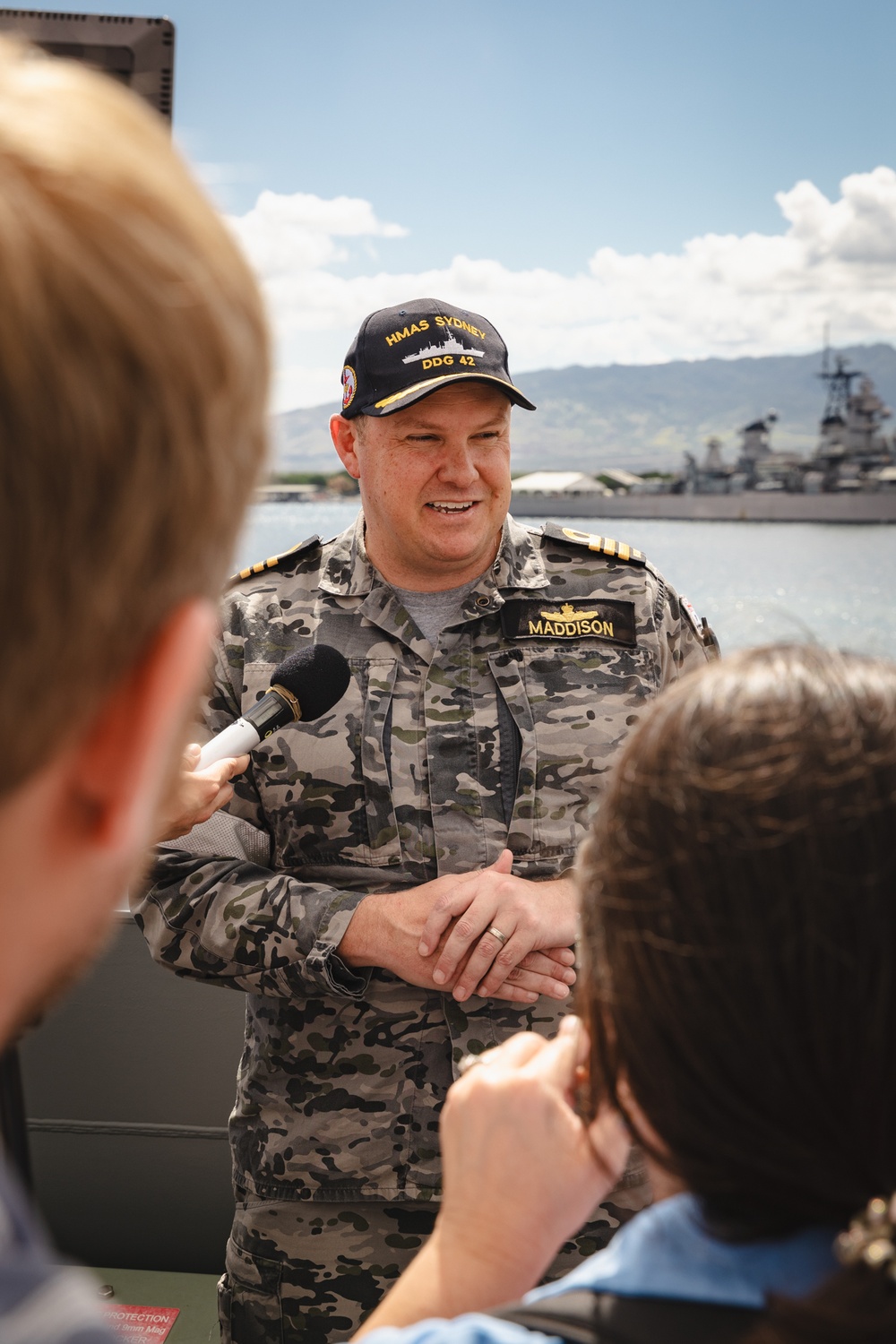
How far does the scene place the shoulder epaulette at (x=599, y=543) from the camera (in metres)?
2.06

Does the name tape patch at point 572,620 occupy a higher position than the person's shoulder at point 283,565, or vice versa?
the person's shoulder at point 283,565

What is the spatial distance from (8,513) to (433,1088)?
60.0 inches

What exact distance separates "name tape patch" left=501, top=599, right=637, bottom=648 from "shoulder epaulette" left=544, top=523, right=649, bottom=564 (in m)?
0.11

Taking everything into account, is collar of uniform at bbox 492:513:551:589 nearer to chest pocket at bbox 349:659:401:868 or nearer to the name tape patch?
the name tape patch

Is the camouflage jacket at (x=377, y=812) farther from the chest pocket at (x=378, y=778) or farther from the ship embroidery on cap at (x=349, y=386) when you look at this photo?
the ship embroidery on cap at (x=349, y=386)

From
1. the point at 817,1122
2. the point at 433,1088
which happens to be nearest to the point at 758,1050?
the point at 817,1122

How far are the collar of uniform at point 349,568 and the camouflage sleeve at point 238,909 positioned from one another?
0.74 feet

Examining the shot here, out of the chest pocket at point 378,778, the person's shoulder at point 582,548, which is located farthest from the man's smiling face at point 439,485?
the chest pocket at point 378,778

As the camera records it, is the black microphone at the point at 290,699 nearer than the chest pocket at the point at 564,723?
Yes

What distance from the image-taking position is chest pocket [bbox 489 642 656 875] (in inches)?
72.6

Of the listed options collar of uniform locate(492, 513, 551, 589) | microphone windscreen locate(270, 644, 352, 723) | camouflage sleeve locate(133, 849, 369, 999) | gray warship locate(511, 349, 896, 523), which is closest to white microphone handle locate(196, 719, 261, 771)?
microphone windscreen locate(270, 644, 352, 723)

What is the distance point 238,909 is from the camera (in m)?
1.75

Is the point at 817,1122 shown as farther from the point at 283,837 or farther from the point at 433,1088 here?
the point at 283,837

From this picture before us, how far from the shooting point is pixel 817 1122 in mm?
665
